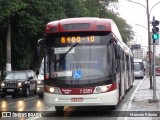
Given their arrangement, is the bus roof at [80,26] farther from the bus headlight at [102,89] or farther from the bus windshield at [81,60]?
the bus headlight at [102,89]

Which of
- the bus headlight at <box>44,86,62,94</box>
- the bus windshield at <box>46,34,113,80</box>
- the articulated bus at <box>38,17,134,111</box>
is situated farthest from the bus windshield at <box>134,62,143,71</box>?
the bus headlight at <box>44,86,62,94</box>

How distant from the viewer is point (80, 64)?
14.7 metres

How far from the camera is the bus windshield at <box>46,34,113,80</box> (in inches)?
577

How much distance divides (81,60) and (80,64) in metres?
0.14

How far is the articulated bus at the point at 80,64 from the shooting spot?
47.7 feet

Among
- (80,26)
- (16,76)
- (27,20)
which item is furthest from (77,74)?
(27,20)

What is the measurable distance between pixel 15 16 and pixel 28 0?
72.3 inches

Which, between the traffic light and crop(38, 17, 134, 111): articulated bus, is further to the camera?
the traffic light

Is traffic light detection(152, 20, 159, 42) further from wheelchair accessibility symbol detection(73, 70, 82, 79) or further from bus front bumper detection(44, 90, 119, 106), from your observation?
wheelchair accessibility symbol detection(73, 70, 82, 79)

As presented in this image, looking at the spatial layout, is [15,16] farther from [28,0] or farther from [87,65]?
[87,65]

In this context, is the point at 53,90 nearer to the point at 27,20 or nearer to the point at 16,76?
the point at 16,76

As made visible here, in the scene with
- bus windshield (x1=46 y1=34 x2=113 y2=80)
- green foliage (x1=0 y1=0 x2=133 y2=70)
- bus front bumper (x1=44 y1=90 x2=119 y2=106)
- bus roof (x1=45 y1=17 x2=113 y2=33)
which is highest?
green foliage (x1=0 y1=0 x2=133 y2=70)

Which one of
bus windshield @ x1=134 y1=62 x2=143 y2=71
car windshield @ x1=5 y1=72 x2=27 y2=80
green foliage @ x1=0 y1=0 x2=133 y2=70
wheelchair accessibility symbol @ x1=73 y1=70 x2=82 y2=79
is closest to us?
wheelchair accessibility symbol @ x1=73 y1=70 x2=82 y2=79

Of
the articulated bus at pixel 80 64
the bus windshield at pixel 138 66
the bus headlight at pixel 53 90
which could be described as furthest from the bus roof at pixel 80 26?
the bus windshield at pixel 138 66
